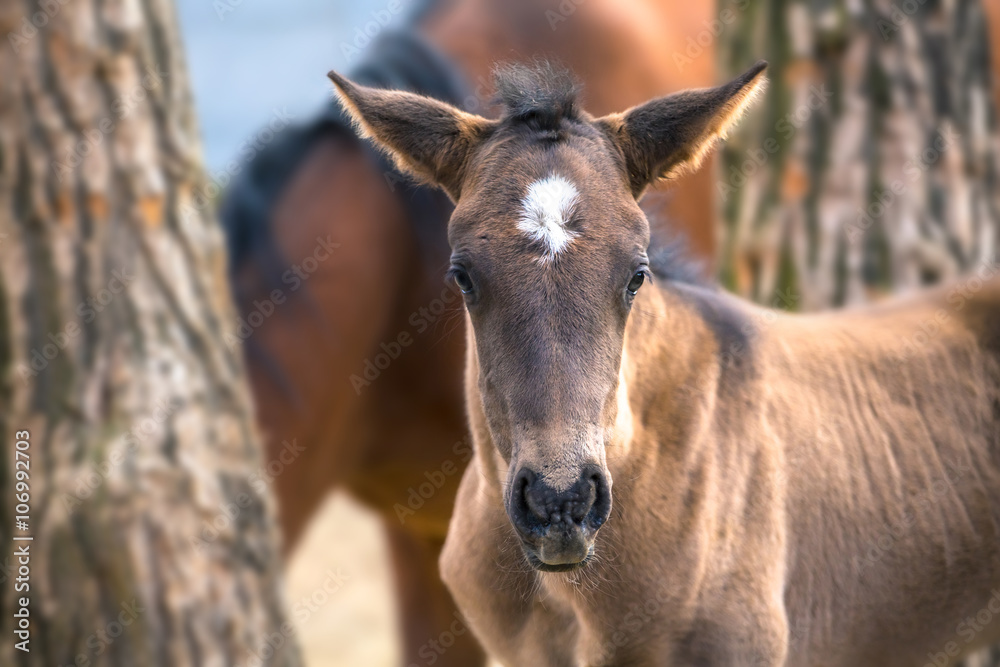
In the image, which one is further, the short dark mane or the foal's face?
the short dark mane

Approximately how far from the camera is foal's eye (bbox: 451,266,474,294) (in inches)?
116

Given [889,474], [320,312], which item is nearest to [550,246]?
[889,474]

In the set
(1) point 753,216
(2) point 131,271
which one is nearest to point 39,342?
(2) point 131,271

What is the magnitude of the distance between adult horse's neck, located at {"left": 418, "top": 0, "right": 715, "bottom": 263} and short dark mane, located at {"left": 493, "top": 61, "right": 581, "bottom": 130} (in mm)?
3056

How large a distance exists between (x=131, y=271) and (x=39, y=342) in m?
0.44

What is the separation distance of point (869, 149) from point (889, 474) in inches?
89.7

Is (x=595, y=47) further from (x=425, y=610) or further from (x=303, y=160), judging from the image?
(x=425, y=610)

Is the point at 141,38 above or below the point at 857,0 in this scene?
below

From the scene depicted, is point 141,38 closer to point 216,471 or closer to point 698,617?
point 216,471

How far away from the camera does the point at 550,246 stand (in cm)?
283

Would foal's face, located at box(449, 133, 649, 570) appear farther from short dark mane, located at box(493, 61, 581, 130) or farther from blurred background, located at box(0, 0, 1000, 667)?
blurred background, located at box(0, 0, 1000, 667)

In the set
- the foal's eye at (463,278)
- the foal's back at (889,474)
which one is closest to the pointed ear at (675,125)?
the foal's eye at (463,278)

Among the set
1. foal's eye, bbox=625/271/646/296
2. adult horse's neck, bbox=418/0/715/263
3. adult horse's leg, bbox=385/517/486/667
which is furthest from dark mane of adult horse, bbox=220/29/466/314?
foal's eye, bbox=625/271/646/296

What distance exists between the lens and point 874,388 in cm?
390
